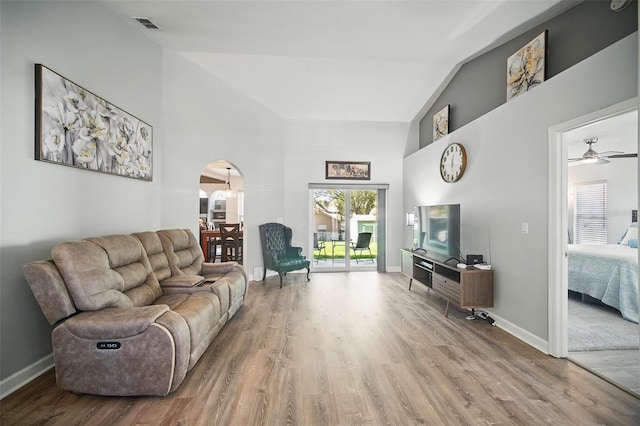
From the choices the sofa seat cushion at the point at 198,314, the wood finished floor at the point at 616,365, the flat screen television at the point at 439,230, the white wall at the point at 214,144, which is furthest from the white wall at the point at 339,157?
the wood finished floor at the point at 616,365

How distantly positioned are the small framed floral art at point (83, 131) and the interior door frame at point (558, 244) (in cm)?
431

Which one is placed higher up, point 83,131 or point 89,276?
point 83,131

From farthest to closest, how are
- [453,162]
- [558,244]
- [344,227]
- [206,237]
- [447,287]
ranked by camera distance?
1. [206,237]
2. [344,227]
3. [453,162]
4. [447,287]
5. [558,244]

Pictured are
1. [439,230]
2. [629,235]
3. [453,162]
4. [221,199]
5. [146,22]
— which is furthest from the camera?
[221,199]

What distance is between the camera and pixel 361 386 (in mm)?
2182

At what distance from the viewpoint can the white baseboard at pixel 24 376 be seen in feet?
6.81

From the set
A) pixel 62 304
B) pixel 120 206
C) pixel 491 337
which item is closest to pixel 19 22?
pixel 120 206

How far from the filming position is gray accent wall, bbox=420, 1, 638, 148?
2471 millimetres

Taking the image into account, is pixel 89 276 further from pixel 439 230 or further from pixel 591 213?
pixel 591 213

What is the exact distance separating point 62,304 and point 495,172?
4.22 m

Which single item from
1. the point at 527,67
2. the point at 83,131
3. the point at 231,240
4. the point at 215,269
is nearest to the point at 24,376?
the point at 215,269

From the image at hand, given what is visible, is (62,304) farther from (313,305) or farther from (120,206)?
(313,305)

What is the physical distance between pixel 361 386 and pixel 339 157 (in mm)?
4868

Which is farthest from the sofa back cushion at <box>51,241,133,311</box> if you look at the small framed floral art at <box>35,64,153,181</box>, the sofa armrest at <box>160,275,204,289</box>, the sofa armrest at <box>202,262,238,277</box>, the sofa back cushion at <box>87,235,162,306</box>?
the sofa armrest at <box>202,262,238,277</box>
